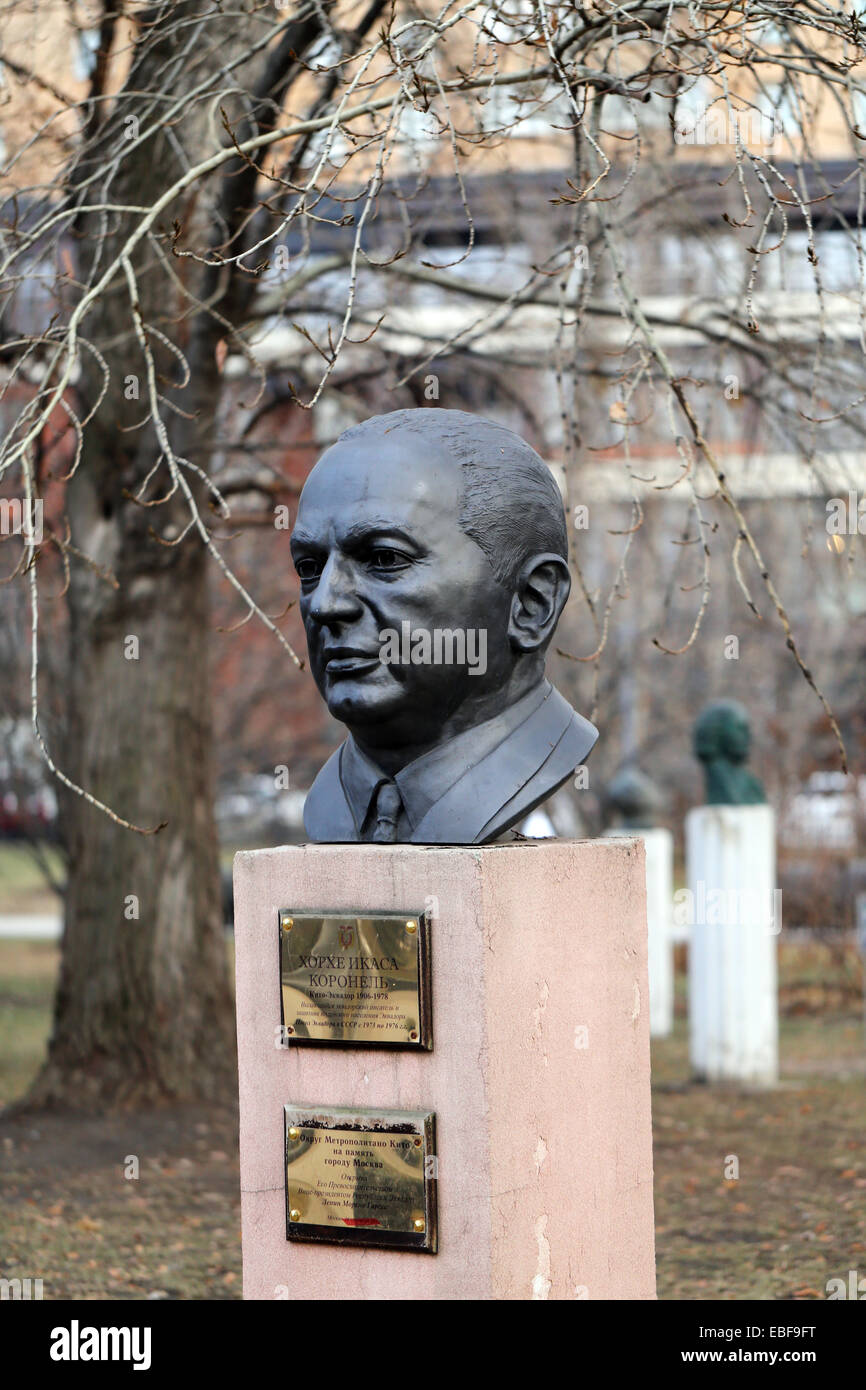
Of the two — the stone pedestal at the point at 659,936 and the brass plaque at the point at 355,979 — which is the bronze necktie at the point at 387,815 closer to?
the brass plaque at the point at 355,979

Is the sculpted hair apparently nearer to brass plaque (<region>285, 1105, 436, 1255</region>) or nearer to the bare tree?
brass plaque (<region>285, 1105, 436, 1255</region>)

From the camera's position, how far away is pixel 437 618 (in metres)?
4.41

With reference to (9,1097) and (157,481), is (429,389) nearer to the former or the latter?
(157,481)

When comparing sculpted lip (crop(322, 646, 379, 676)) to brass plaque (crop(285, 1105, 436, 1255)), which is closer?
brass plaque (crop(285, 1105, 436, 1255))

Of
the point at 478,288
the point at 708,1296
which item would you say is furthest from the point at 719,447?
the point at 708,1296

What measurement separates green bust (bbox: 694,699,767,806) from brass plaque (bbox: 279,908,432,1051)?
6.97 metres

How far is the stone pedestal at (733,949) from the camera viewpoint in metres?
10.8

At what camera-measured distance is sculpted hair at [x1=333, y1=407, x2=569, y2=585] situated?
4.51 m

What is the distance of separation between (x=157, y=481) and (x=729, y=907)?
4.53 metres

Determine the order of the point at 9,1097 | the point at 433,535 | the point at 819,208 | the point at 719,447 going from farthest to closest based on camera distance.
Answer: the point at 719,447, the point at 9,1097, the point at 819,208, the point at 433,535

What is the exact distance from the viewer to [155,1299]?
257 inches

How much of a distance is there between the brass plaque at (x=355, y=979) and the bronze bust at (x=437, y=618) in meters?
0.32

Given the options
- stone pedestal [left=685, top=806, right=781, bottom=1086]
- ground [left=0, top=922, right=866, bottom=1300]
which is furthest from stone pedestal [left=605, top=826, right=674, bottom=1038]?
stone pedestal [left=685, top=806, right=781, bottom=1086]

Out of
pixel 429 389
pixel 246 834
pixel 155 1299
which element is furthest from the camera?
pixel 246 834
